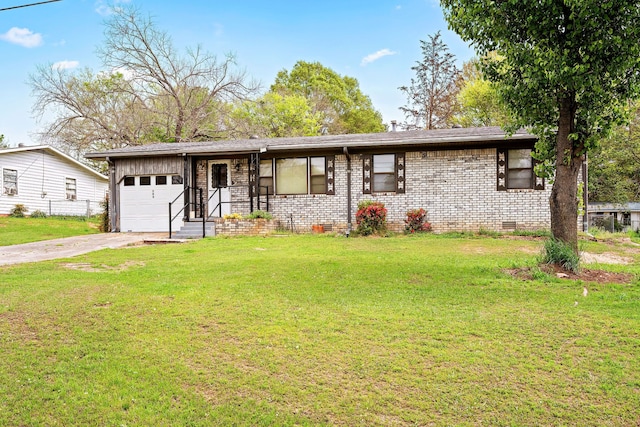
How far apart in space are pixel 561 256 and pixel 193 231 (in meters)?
10.2

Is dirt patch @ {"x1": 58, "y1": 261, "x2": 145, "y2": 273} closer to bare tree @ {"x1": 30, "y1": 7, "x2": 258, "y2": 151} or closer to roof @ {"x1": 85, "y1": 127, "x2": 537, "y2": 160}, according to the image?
roof @ {"x1": 85, "y1": 127, "x2": 537, "y2": 160}

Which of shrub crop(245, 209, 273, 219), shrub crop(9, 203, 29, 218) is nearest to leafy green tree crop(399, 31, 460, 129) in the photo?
shrub crop(245, 209, 273, 219)

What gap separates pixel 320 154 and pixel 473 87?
18224 mm

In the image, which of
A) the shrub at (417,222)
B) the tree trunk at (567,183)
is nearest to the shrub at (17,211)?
the shrub at (417,222)

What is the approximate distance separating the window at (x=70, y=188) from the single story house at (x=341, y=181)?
11.7 metres

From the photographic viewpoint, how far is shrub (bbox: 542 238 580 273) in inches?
243

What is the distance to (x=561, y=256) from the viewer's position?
6309mm

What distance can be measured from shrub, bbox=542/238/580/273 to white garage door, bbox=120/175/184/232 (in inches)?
467

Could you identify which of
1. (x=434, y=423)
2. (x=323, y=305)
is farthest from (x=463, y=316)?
(x=434, y=423)

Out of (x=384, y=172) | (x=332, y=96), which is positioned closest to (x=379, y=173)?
(x=384, y=172)

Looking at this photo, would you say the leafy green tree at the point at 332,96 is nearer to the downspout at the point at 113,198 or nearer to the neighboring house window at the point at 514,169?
the downspout at the point at 113,198

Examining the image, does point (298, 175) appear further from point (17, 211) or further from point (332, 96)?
point (332, 96)

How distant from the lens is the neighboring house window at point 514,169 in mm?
12625

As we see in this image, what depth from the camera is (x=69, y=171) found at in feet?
81.7
